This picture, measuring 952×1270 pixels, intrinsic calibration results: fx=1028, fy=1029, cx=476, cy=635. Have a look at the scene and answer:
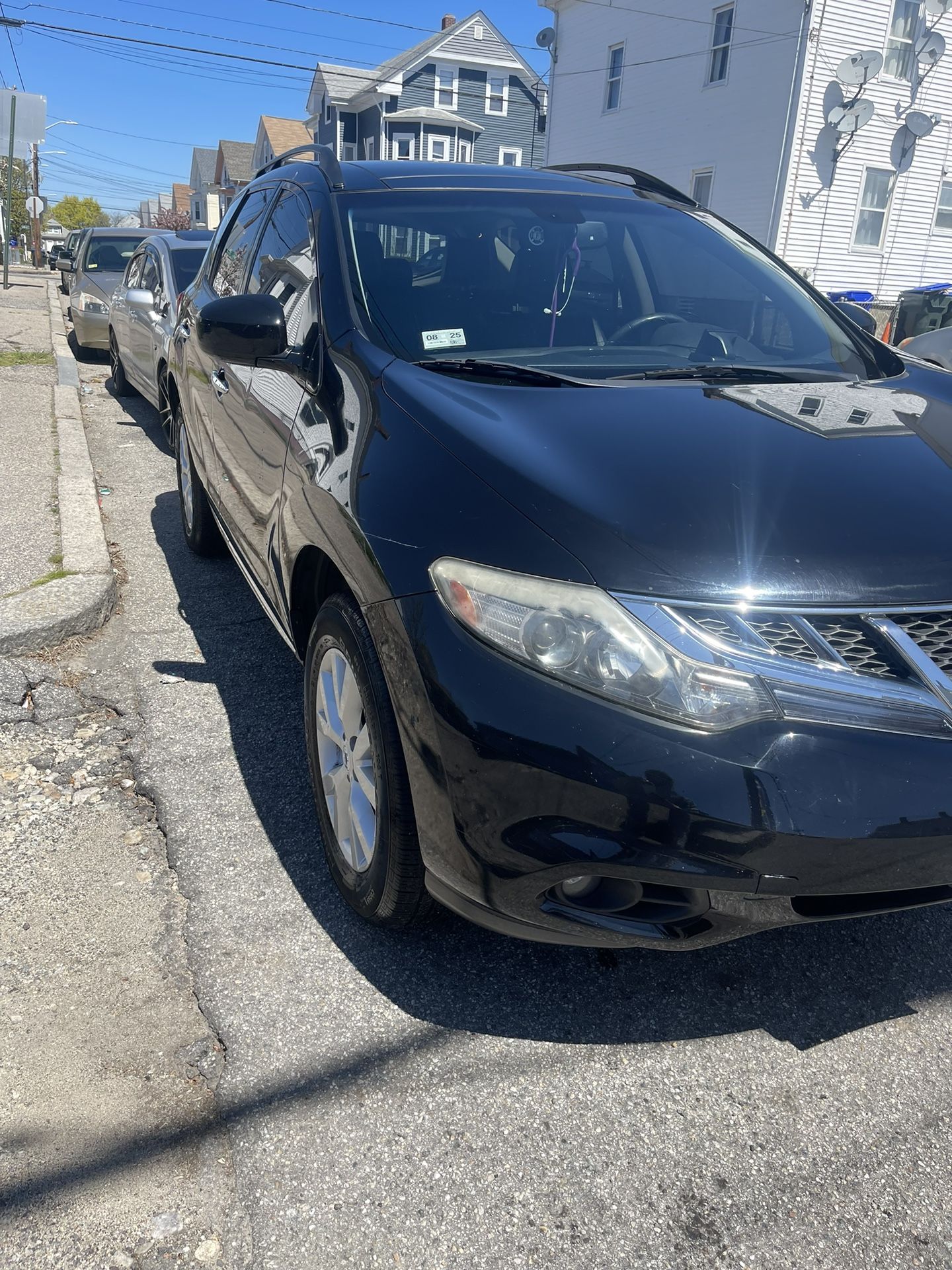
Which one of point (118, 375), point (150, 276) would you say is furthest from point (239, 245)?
point (118, 375)

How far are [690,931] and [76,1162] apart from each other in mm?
1237

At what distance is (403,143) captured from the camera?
127ft

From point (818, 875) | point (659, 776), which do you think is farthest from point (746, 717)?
point (818, 875)

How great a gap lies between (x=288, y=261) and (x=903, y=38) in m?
22.1

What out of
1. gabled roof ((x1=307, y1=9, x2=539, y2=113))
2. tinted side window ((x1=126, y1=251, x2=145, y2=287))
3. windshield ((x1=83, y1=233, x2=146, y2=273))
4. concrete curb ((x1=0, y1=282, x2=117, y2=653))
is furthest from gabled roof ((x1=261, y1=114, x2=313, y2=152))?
concrete curb ((x1=0, y1=282, x2=117, y2=653))

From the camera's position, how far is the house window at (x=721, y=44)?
20859 millimetres

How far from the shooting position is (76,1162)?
192 cm

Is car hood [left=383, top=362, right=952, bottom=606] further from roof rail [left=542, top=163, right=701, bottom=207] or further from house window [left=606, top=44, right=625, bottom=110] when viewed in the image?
house window [left=606, top=44, right=625, bottom=110]

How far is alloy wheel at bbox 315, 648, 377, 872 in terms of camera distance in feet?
7.90

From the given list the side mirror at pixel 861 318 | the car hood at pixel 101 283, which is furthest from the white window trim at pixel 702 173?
the side mirror at pixel 861 318

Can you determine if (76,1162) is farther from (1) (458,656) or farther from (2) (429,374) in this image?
(2) (429,374)

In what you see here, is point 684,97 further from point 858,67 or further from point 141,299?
point 141,299

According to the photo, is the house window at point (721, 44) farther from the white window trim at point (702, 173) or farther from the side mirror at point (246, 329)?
the side mirror at point (246, 329)

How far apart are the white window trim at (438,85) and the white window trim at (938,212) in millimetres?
22737
